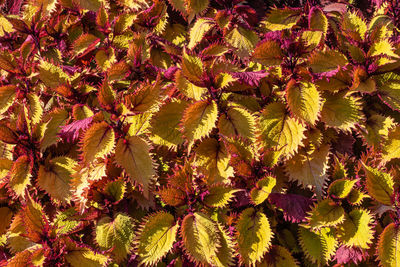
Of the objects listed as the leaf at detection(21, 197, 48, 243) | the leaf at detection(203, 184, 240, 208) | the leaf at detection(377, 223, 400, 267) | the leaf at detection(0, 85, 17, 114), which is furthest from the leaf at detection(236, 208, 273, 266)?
the leaf at detection(0, 85, 17, 114)

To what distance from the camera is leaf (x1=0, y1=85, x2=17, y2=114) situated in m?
1.80

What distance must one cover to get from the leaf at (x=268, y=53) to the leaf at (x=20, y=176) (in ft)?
3.78

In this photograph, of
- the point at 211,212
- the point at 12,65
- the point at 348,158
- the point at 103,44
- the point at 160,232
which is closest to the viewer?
the point at 160,232

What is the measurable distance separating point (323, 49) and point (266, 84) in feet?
1.05

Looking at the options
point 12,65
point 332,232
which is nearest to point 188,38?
point 12,65

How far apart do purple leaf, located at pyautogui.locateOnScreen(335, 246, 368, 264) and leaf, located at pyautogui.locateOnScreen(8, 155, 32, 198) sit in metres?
1.38

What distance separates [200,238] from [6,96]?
1.23m

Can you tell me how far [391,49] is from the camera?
166 cm

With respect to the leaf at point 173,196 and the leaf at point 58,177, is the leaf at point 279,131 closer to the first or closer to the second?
the leaf at point 173,196

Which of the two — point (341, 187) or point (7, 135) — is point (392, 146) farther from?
point (7, 135)

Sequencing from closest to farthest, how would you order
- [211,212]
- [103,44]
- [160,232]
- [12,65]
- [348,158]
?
[160,232], [211,212], [348,158], [12,65], [103,44]

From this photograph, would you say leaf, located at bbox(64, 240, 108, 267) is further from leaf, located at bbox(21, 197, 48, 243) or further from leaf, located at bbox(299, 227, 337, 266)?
leaf, located at bbox(299, 227, 337, 266)

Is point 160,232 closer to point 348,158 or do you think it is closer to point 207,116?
point 207,116

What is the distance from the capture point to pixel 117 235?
152 centimetres
